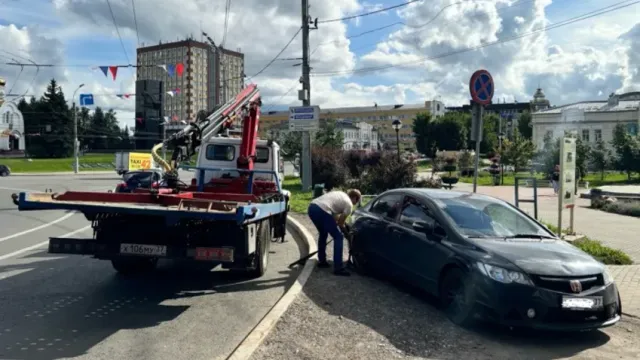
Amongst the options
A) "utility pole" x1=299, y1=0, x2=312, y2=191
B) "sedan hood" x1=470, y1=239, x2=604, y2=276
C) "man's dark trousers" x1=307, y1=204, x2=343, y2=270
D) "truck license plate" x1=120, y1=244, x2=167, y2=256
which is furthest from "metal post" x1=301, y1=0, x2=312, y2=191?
"sedan hood" x1=470, y1=239, x2=604, y2=276

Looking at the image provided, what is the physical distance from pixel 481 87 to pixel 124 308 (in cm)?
687

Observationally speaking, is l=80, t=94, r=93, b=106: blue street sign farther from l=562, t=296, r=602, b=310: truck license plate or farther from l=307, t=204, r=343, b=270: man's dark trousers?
l=562, t=296, r=602, b=310: truck license plate

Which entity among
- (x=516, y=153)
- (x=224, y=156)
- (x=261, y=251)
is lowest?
(x=261, y=251)

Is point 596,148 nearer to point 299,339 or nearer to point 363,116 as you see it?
point 299,339

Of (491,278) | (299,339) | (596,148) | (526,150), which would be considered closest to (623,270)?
(491,278)

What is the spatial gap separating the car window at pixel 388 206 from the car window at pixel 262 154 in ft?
17.3

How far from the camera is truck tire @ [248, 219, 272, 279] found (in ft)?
25.1

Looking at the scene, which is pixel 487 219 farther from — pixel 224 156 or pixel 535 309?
pixel 224 156

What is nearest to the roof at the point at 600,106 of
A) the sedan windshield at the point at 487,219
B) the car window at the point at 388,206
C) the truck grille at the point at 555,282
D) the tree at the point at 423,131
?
A: the tree at the point at 423,131

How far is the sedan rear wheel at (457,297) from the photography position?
5.77 m

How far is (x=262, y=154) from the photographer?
43.8 feet

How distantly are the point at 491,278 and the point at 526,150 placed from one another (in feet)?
126

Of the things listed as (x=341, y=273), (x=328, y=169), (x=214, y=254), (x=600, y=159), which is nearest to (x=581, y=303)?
(x=341, y=273)

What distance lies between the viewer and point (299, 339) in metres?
5.24
